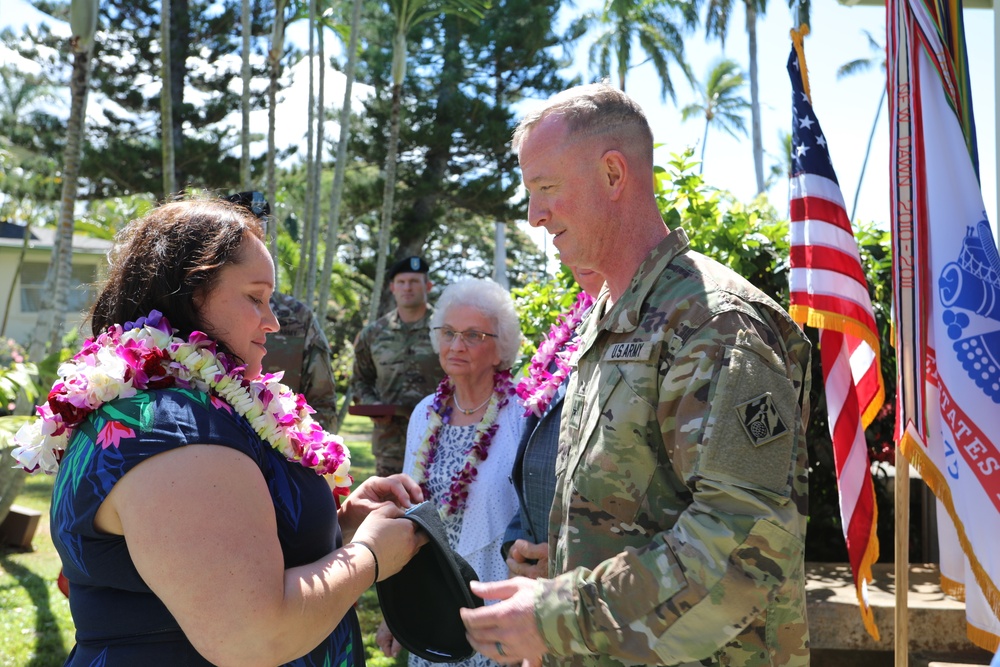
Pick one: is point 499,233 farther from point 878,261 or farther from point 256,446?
point 256,446

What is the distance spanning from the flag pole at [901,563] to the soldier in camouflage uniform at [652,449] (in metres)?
1.63

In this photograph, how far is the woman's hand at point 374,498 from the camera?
244 centimetres

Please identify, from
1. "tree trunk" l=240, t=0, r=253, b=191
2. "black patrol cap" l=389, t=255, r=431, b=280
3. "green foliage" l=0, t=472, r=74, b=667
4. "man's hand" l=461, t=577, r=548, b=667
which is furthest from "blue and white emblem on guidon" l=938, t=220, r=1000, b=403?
"tree trunk" l=240, t=0, r=253, b=191

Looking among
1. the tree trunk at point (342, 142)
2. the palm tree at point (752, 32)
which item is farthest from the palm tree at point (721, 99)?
the tree trunk at point (342, 142)

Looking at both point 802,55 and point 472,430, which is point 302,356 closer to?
point 472,430

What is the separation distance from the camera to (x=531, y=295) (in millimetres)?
6977

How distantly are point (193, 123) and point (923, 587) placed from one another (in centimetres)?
1964

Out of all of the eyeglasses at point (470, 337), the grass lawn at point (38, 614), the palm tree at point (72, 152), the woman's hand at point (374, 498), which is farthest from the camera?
the palm tree at point (72, 152)

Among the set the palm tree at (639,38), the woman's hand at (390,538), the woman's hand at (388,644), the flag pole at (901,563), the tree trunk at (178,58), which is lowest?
the woman's hand at (388,644)

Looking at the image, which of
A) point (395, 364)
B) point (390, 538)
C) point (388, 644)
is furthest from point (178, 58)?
point (390, 538)

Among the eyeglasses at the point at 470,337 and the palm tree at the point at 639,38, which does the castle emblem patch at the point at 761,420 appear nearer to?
the eyeglasses at the point at 470,337

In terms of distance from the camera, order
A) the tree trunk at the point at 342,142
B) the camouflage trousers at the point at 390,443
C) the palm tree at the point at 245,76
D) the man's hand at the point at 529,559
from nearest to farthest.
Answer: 1. the man's hand at the point at 529,559
2. the camouflage trousers at the point at 390,443
3. the palm tree at the point at 245,76
4. the tree trunk at the point at 342,142

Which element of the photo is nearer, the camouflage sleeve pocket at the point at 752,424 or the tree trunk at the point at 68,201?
the camouflage sleeve pocket at the point at 752,424

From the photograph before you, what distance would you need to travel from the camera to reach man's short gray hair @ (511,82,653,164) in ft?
6.49
